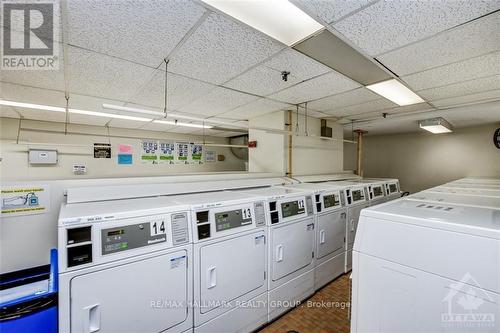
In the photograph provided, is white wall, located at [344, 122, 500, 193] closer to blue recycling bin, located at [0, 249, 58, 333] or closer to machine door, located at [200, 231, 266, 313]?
machine door, located at [200, 231, 266, 313]

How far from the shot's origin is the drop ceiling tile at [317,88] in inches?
97.5

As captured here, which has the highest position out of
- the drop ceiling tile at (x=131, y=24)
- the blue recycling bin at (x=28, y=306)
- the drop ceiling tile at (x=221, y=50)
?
the drop ceiling tile at (x=221, y=50)

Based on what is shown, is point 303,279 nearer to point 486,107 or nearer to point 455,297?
point 455,297

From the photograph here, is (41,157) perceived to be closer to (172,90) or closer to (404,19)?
(172,90)

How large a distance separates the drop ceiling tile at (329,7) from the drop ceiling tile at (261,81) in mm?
811

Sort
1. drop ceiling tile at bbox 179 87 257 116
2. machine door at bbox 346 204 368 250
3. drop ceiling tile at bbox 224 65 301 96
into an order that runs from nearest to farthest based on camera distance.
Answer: drop ceiling tile at bbox 224 65 301 96 → drop ceiling tile at bbox 179 87 257 116 → machine door at bbox 346 204 368 250

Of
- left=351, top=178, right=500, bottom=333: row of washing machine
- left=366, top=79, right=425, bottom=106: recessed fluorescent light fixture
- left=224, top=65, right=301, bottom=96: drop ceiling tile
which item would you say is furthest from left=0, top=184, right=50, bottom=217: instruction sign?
left=366, top=79, right=425, bottom=106: recessed fluorescent light fixture

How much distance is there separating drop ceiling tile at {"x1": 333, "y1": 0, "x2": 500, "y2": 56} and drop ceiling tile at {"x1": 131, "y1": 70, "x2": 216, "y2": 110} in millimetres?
1667

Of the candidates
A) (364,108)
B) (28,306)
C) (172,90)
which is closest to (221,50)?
(172,90)

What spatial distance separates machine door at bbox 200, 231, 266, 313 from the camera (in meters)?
1.69

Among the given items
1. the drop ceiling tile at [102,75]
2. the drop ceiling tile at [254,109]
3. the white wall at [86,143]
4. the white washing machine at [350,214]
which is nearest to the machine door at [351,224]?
the white washing machine at [350,214]

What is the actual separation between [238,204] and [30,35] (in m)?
1.96

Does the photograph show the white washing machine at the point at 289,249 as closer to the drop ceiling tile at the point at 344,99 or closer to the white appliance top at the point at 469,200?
the white appliance top at the point at 469,200

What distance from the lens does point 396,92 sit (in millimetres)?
2932
